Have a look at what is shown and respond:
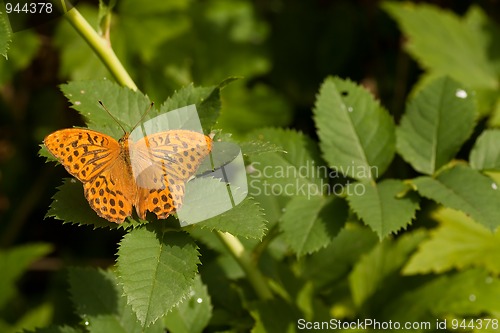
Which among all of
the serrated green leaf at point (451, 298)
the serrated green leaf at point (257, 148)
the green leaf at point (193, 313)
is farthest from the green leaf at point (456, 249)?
the serrated green leaf at point (257, 148)

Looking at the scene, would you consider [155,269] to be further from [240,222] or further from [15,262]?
[15,262]

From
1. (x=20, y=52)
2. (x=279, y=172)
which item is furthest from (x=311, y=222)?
(x=20, y=52)

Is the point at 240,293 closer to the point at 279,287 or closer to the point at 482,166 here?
the point at 279,287

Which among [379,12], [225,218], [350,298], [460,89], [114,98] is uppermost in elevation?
[114,98]

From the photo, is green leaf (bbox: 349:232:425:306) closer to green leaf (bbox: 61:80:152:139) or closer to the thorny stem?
the thorny stem

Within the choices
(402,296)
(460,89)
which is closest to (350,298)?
(402,296)

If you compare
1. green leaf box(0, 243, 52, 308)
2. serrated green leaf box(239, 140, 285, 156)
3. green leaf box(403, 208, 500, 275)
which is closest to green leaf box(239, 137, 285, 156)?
serrated green leaf box(239, 140, 285, 156)

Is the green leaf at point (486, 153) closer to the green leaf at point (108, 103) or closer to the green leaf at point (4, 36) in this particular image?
the green leaf at point (108, 103)
